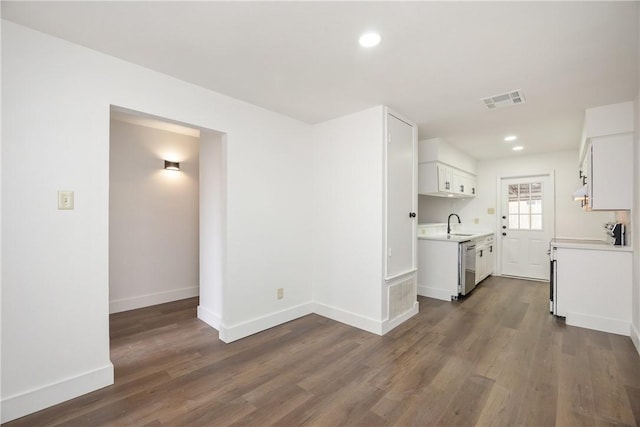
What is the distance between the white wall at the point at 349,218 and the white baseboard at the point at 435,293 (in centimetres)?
169

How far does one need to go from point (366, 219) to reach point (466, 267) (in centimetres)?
216

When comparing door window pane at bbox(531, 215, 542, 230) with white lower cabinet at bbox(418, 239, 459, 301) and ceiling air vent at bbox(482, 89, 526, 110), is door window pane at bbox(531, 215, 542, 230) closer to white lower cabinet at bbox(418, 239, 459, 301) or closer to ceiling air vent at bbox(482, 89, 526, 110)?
white lower cabinet at bbox(418, 239, 459, 301)

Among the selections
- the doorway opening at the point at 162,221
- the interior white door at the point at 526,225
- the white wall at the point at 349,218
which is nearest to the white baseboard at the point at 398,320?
the white wall at the point at 349,218

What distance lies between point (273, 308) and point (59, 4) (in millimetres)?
3036

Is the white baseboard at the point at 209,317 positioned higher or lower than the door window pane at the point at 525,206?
lower

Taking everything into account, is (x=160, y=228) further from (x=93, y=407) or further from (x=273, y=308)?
(x=93, y=407)

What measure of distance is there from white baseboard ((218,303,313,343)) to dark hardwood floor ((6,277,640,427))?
130 mm

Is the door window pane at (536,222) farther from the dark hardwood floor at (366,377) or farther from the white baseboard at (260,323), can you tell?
the white baseboard at (260,323)

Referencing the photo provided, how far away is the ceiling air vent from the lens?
2820 mm

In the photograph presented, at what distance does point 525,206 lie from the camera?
5.71 m

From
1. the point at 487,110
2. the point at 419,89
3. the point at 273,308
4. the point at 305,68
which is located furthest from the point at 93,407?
the point at 487,110

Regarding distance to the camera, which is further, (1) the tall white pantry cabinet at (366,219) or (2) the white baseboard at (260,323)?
(1) the tall white pantry cabinet at (366,219)

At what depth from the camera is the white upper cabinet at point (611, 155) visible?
120 inches

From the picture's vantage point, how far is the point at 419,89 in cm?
275
